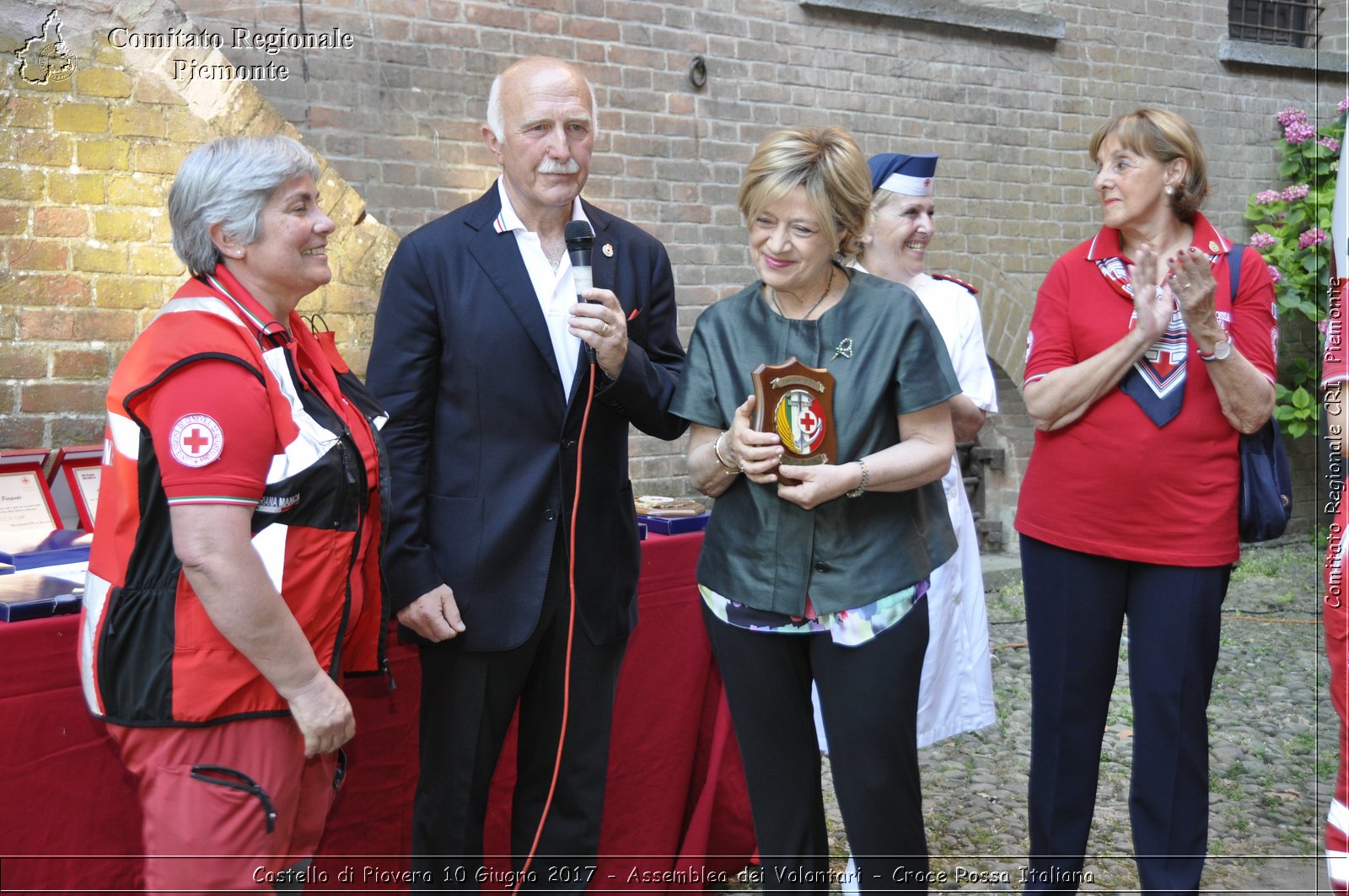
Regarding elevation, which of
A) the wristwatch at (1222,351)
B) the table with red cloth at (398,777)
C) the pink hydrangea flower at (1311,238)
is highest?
the pink hydrangea flower at (1311,238)

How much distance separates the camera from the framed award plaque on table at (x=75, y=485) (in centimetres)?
317

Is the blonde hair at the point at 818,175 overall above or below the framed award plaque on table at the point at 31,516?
above

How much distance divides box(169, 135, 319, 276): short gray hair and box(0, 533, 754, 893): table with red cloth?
0.76m

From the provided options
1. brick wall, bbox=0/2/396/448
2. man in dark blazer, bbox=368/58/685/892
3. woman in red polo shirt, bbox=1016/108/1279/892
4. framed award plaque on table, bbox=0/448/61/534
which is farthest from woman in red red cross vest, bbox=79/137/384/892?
brick wall, bbox=0/2/396/448

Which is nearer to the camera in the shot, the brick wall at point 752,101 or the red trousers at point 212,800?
the red trousers at point 212,800

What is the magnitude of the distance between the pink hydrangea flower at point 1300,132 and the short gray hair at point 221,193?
8.50 m

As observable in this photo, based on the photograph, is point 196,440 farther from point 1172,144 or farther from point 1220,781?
point 1220,781

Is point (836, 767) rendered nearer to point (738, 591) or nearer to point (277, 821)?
point (738, 591)

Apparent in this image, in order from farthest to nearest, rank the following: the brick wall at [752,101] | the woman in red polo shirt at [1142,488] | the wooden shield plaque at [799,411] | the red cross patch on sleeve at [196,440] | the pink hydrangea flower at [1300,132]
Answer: the pink hydrangea flower at [1300,132], the brick wall at [752,101], the woman in red polo shirt at [1142,488], the wooden shield plaque at [799,411], the red cross patch on sleeve at [196,440]

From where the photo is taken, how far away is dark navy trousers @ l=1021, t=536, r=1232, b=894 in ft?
9.17

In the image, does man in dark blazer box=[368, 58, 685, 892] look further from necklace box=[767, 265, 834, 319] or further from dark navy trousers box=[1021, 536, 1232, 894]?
dark navy trousers box=[1021, 536, 1232, 894]

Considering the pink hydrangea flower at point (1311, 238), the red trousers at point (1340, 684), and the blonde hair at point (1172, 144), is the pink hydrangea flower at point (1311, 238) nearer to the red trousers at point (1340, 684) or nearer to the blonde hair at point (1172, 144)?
the blonde hair at point (1172, 144)

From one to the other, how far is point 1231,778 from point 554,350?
3237 mm

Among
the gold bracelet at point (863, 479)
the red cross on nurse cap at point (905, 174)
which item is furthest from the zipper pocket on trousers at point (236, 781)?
the red cross on nurse cap at point (905, 174)
